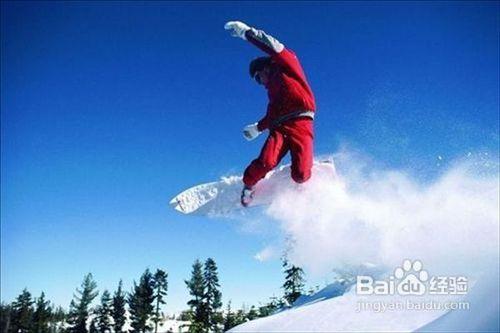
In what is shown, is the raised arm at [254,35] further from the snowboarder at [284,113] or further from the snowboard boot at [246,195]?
the snowboard boot at [246,195]

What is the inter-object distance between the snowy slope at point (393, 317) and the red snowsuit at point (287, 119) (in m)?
3.70

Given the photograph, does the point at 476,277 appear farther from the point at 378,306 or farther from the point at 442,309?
the point at 378,306

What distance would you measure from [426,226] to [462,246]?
5.14 ft

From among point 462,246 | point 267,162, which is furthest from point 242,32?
point 462,246

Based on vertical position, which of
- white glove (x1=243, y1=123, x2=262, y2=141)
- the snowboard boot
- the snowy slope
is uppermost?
white glove (x1=243, y1=123, x2=262, y2=141)

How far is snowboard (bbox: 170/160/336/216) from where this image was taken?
9.53 m

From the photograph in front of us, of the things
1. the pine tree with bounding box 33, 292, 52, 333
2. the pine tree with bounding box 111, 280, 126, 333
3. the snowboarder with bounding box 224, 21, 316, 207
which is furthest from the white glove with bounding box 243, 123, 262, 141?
the pine tree with bounding box 33, 292, 52, 333

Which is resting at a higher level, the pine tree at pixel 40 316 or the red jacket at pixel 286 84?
the red jacket at pixel 286 84

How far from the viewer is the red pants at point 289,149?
802 centimetres

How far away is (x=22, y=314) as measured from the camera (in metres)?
58.7

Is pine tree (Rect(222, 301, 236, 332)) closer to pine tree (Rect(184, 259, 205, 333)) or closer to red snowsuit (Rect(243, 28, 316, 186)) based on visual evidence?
pine tree (Rect(184, 259, 205, 333))

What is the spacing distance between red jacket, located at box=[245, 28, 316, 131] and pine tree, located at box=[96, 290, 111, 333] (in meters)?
53.7

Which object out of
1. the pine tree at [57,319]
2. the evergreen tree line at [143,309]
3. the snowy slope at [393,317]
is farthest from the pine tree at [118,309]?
the snowy slope at [393,317]
